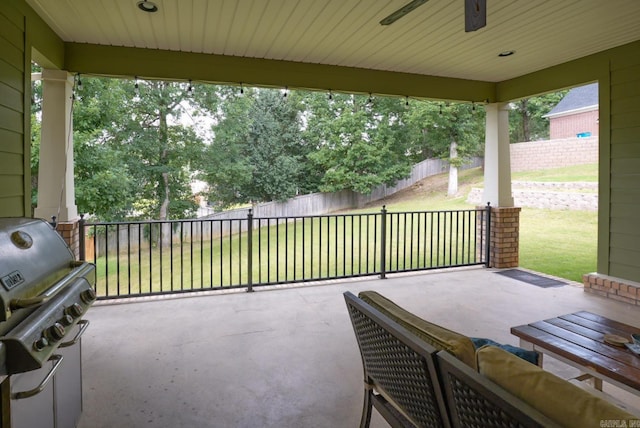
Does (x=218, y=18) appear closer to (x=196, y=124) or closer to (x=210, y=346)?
(x=210, y=346)

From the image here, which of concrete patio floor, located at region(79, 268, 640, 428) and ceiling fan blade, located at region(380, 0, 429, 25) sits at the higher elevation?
ceiling fan blade, located at region(380, 0, 429, 25)

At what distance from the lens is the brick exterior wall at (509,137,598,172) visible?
12.6 meters

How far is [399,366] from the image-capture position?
1351 millimetres

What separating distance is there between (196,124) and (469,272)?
9.18 m

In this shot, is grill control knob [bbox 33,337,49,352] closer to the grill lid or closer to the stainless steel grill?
the stainless steel grill

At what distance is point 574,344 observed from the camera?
196 centimetres

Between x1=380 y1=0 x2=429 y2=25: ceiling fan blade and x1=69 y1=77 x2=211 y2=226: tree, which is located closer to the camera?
x1=380 y1=0 x2=429 y2=25: ceiling fan blade

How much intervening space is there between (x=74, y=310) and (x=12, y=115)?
6.37 ft

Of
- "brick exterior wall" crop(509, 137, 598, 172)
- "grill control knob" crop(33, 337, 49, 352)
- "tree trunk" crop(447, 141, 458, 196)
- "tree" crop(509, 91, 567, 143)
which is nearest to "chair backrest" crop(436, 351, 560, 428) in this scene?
"grill control knob" crop(33, 337, 49, 352)

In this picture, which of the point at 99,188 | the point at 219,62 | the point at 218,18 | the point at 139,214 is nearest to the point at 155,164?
the point at 139,214

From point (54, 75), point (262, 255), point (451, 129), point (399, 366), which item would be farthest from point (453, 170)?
point (399, 366)

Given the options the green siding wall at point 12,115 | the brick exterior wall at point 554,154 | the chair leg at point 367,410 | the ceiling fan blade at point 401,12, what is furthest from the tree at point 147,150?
the brick exterior wall at point 554,154

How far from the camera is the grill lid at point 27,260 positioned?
124cm

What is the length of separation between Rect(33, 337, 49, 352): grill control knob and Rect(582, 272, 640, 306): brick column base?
190 inches
